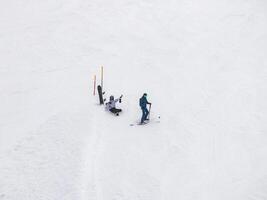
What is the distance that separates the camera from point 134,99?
22797 millimetres

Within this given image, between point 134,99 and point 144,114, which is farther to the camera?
point 134,99

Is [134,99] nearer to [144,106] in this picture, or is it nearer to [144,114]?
[144,114]

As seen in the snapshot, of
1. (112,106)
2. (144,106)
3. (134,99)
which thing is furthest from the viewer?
(134,99)

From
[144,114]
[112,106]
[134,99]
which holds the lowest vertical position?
[144,114]

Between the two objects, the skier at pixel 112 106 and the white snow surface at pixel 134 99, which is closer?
the white snow surface at pixel 134 99

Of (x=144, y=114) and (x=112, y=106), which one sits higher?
(x=112, y=106)

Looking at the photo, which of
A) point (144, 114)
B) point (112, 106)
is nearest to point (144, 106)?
point (144, 114)

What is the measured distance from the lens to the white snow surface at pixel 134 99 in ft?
54.1

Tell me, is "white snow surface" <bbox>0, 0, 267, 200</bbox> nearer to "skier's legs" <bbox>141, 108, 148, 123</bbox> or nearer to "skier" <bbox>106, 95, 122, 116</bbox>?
"skier" <bbox>106, 95, 122, 116</bbox>

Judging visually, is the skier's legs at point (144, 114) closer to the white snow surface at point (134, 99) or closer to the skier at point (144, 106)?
the skier at point (144, 106)

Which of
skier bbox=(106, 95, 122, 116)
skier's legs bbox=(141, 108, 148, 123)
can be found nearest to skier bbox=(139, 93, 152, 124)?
skier's legs bbox=(141, 108, 148, 123)

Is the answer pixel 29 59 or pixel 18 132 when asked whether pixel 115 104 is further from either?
pixel 29 59

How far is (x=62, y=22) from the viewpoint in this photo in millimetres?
32031

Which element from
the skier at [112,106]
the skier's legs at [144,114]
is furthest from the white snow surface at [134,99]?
the skier's legs at [144,114]
